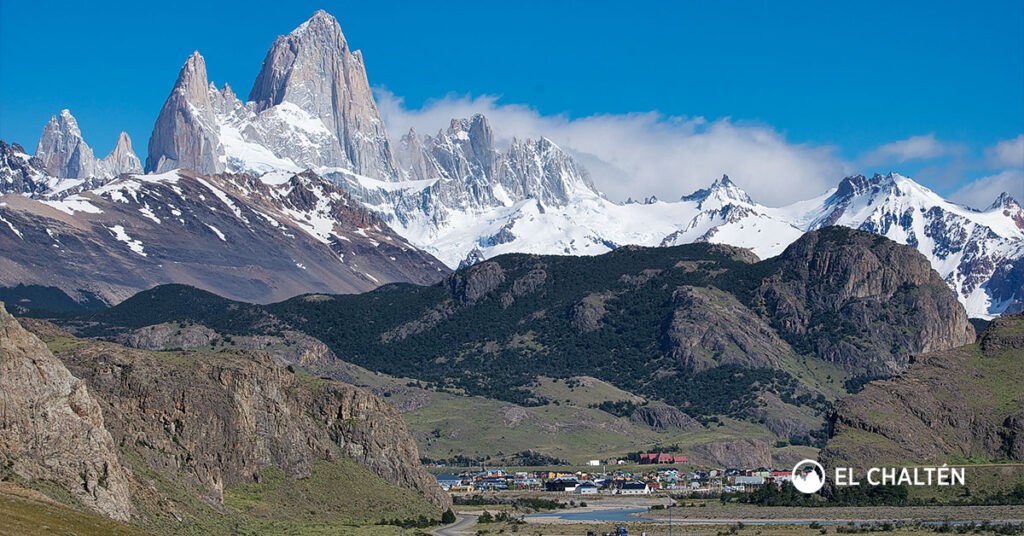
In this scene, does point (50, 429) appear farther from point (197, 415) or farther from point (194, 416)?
point (197, 415)

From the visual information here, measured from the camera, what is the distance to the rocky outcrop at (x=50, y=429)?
407ft

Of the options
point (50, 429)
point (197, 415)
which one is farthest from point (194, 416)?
point (50, 429)

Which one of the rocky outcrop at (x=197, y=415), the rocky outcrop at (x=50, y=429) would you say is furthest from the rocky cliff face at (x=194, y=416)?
the rocky outcrop at (x=50, y=429)

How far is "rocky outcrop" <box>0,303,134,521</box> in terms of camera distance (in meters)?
124

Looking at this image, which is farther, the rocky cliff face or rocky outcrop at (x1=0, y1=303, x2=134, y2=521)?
the rocky cliff face

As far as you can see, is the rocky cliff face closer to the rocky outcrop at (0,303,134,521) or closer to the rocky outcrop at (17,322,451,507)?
the rocky outcrop at (17,322,451,507)

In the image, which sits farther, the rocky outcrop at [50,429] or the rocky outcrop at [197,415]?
the rocky outcrop at [197,415]

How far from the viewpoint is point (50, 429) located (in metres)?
127

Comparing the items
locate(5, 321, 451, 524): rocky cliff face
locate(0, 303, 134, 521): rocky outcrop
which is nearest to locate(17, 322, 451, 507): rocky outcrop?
locate(5, 321, 451, 524): rocky cliff face

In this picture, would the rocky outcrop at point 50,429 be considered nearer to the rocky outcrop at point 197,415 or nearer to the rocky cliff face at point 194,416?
the rocky cliff face at point 194,416

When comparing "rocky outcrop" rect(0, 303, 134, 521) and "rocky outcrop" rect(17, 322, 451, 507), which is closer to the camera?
"rocky outcrop" rect(0, 303, 134, 521)

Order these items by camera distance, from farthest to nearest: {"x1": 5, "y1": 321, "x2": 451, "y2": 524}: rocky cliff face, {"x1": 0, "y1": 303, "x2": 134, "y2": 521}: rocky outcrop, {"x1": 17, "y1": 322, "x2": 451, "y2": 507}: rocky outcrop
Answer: {"x1": 17, "y1": 322, "x2": 451, "y2": 507}: rocky outcrop
{"x1": 5, "y1": 321, "x2": 451, "y2": 524}: rocky cliff face
{"x1": 0, "y1": 303, "x2": 134, "y2": 521}: rocky outcrop

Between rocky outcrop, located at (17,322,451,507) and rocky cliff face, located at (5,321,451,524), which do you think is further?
rocky outcrop, located at (17,322,451,507)

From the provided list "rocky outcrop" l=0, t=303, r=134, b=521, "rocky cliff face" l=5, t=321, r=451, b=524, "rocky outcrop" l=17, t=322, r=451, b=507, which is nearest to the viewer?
"rocky outcrop" l=0, t=303, r=134, b=521
